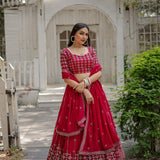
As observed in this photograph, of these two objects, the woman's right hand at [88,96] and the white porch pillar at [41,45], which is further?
the white porch pillar at [41,45]

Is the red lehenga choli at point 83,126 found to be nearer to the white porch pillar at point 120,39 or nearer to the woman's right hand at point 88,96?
the woman's right hand at point 88,96

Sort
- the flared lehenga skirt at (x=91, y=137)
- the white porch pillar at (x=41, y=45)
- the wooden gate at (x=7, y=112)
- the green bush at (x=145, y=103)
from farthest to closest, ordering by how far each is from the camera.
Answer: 1. the white porch pillar at (x=41, y=45)
2. the wooden gate at (x=7, y=112)
3. the green bush at (x=145, y=103)
4. the flared lehenga skirt at (x=91, y=137)

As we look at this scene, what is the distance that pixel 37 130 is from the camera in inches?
210

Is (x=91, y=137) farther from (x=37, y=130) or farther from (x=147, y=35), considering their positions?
(x=147, y=35)

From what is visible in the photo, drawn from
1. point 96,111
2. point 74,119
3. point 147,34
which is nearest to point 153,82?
point 96,111

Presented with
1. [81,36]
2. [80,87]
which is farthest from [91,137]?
[81,36]

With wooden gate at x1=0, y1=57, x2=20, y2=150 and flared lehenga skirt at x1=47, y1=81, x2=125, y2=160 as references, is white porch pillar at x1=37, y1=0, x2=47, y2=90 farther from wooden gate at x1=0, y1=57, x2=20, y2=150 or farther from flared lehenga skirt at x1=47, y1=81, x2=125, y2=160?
flared lehenga skirt at x1=47, y1=81, x2=125, y2=160

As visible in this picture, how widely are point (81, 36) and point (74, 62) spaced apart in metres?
0.31

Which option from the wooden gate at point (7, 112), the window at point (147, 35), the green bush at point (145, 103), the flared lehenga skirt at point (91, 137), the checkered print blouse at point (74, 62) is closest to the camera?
the flared lehenga skirt at point (91, 137)

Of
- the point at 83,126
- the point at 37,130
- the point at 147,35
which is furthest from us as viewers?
the point at 147,35

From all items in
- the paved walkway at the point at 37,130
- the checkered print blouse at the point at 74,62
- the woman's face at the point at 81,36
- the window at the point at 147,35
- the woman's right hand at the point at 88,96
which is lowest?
the paved walkway at the point at 37,130

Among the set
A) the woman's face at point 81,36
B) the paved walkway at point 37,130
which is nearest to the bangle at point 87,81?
the woman's face at point 81,36

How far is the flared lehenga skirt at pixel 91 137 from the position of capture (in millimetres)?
2930

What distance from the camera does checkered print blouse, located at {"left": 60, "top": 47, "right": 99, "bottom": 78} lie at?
3.06 m
